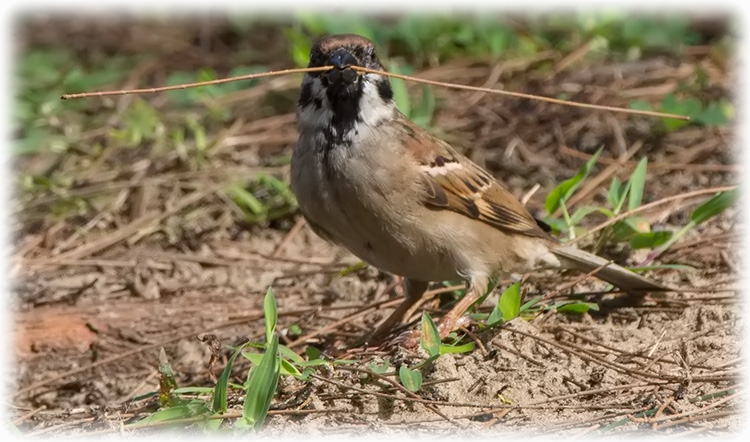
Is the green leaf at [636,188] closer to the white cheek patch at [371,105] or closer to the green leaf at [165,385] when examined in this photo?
the white cheek patch at [371,105]

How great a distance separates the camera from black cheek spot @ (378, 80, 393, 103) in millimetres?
4273

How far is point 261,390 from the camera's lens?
3400 millimetres

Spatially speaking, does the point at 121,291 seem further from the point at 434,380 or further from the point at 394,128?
the point at 434,380

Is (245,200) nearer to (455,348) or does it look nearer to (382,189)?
(382,189)

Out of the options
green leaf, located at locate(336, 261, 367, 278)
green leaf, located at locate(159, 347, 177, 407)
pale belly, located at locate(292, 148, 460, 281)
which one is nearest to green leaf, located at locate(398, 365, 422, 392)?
pale belly, located at locate(292, 148, 460, 281)

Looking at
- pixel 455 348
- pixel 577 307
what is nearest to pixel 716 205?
pixel 577 307

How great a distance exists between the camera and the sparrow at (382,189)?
4113mm

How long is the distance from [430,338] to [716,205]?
1.79 meters

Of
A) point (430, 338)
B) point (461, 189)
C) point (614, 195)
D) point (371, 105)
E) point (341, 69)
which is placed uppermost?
point (341, 69)

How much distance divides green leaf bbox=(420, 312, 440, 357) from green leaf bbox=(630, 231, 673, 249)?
1.51 metres

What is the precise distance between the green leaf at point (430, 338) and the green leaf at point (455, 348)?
0.09m

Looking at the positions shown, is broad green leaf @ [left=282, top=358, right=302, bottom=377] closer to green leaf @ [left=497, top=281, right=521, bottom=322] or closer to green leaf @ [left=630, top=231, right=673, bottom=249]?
green leaf @ [left=497, top=281, right=521, bottom=322]

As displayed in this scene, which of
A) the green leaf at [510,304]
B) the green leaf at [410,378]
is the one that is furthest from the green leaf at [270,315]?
the green leaf at [510,304]

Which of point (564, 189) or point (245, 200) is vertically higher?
point (564, 189)
